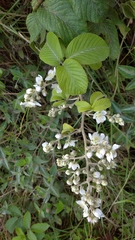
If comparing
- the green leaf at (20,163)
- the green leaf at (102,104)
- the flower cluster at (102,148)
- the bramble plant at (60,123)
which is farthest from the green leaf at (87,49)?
the green leaf at (20,163)

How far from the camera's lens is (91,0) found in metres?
0.94

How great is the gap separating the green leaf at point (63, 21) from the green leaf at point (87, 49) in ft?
0.19

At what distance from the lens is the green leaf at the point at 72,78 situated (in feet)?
2.92

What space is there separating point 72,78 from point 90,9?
0.72 ft

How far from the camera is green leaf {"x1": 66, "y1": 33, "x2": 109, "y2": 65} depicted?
92 centimetres

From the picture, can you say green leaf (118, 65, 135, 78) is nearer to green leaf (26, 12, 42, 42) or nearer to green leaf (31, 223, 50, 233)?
green leaf (26, 12, 42, 42)

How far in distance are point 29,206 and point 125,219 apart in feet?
1.55

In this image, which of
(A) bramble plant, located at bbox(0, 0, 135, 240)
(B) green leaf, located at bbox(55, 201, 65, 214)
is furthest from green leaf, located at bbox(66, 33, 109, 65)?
(B) green leaf, located at bbox(55, 201, 65, 214)

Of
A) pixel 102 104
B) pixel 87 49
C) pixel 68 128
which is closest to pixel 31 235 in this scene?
pixel 68 128

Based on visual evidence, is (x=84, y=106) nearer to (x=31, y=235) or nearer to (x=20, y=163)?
(x=20, y=163)

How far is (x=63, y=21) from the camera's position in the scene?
974 millimetres

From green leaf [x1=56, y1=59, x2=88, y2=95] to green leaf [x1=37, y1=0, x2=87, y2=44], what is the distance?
0.39ft

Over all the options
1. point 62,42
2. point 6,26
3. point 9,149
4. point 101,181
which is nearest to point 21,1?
point 6,26

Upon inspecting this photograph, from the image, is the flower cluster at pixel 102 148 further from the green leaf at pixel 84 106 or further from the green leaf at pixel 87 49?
the green leaf at pixel 87 49
